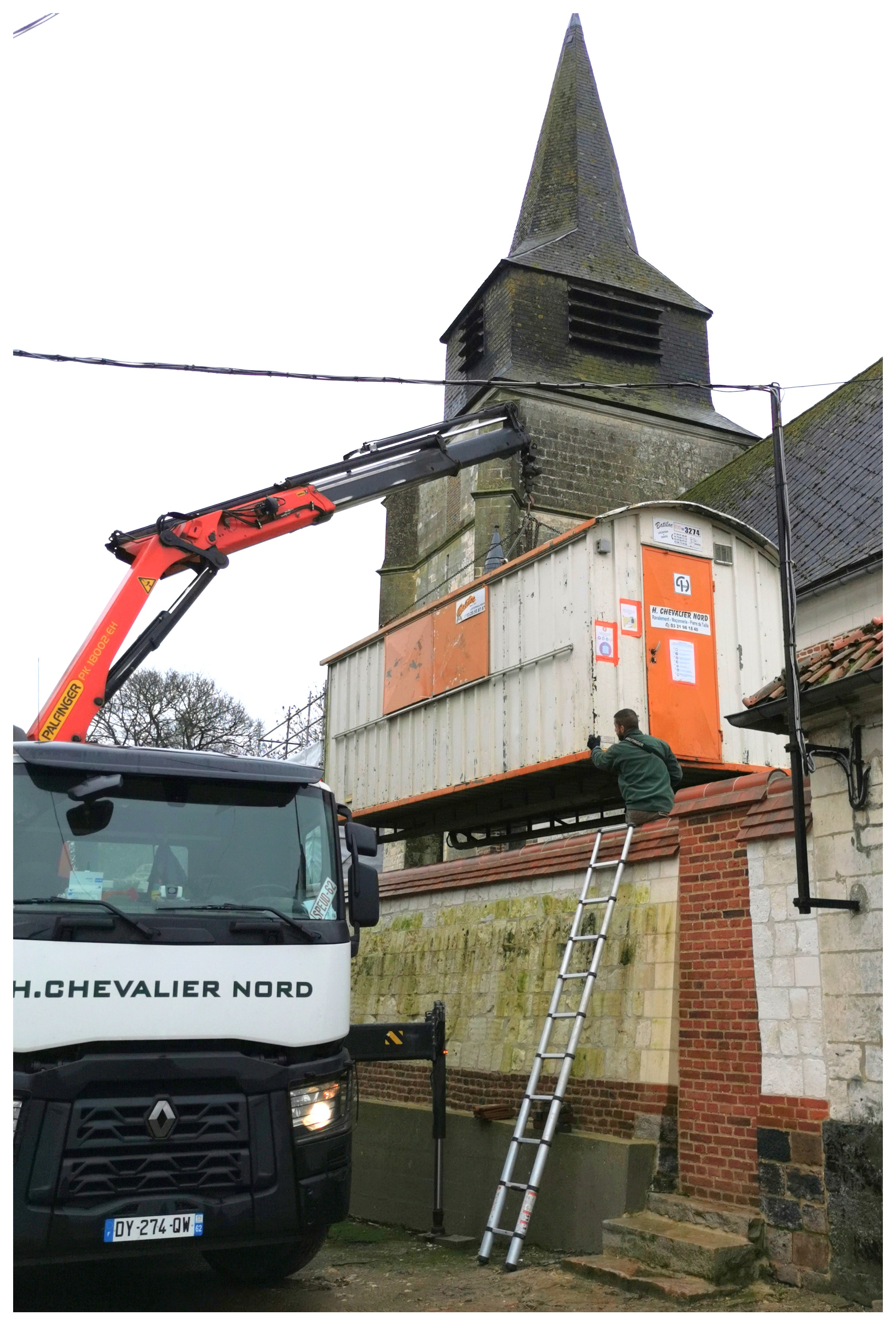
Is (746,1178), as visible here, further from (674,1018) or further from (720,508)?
(720,508)

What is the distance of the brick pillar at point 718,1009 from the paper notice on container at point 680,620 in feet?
10.9

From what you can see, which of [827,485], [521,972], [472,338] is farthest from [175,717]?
[521,972]

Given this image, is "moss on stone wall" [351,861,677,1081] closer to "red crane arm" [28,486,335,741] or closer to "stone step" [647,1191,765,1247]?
"stone step" [647,1191,765,1247]

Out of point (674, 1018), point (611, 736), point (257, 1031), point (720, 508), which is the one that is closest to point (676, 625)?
point (611, 736)

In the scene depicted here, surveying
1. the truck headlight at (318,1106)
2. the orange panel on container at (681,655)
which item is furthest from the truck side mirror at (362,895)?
the orange panel on container at (681,655)

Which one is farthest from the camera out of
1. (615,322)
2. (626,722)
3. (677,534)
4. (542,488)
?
(615,322)

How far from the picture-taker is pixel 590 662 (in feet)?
35.8

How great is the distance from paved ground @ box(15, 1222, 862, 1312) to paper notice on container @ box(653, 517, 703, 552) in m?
6.65

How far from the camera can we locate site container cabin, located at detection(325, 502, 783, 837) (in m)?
11.1

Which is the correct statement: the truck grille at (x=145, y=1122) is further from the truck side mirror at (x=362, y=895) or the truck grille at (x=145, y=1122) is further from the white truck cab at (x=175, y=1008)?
the truck side mirror at (x=362, y=895)

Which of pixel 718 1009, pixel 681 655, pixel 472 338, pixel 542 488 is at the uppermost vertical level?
pixel 472 338

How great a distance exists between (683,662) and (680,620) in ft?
1.41

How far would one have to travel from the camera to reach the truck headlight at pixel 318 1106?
5.87 m

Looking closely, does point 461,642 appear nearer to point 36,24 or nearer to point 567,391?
point 36,24
